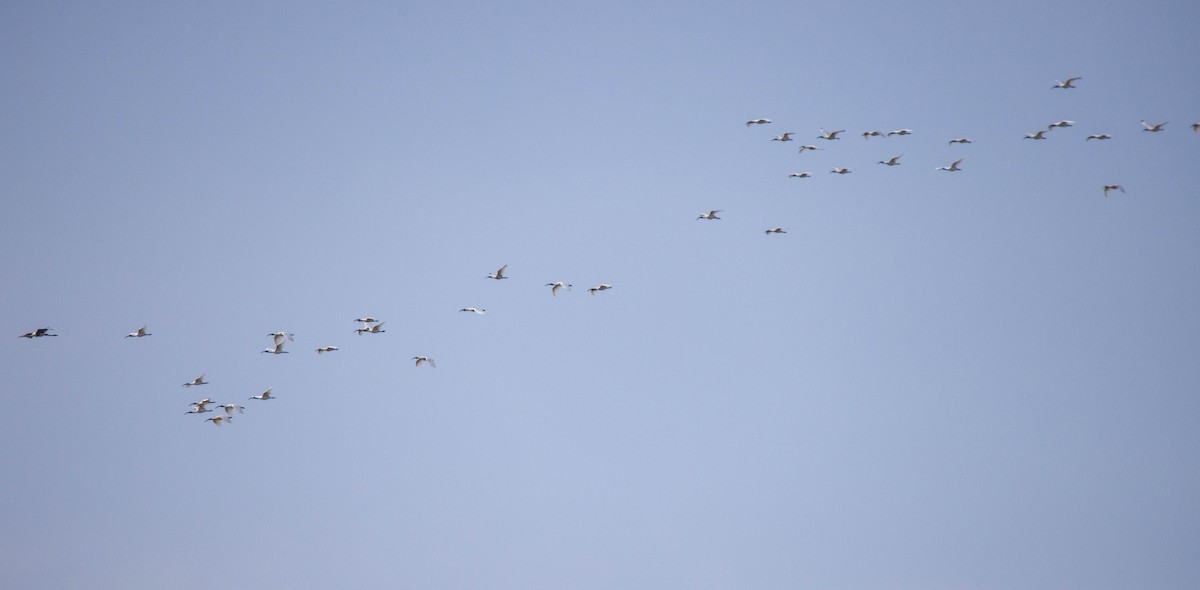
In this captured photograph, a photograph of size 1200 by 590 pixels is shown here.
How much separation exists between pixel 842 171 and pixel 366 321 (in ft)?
121

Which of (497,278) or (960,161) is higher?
(960,161)

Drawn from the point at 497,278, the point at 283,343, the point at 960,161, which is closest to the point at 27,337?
the point at 283,343

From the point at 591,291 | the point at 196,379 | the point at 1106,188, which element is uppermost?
the point at 1106,188

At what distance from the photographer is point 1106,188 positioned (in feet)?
322

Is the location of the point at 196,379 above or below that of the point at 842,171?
below

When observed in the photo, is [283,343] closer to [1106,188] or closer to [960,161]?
[960,161]

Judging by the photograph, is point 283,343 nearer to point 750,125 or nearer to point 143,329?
point 143,329

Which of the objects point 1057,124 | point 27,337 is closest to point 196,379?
point 27,337

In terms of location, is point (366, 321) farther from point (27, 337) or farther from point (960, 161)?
point (960, 161)

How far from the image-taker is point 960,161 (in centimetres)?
10194

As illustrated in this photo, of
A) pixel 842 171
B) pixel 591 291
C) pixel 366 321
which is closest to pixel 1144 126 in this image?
pixel 842 171

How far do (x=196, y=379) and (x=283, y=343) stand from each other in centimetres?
661

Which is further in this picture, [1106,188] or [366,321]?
[366,321]

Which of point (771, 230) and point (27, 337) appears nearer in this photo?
point (27, 337)
